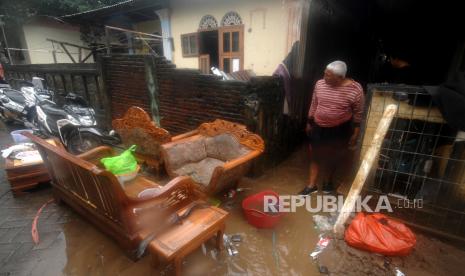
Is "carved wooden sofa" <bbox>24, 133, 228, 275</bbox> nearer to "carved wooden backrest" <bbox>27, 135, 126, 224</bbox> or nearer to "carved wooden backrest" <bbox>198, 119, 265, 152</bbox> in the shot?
"carved wooden backrest" <bbox>27, 135, 126, 224</bbox>

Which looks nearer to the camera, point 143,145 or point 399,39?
point 143,145

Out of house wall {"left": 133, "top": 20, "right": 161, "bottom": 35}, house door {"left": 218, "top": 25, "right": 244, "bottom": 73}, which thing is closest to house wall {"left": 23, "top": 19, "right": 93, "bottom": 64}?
house wall {"left": 133, "top": 20, "right": 161, "bottom": 35}

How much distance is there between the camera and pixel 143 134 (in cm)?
430

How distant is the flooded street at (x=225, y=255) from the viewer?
8.53ft

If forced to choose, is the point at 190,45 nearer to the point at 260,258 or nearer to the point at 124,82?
the point at 124,82

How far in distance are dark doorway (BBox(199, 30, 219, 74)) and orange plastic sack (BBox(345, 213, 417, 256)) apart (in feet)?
19.7

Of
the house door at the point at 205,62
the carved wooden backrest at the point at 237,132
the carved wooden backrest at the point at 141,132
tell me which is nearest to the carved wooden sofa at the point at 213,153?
the carved wooden backrest at the point at 237,132

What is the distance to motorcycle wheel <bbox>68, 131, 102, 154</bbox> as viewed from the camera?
5.23 m

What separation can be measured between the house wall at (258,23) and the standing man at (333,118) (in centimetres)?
228

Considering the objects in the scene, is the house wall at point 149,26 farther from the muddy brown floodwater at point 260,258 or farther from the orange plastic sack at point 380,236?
the orange plastic sack at point 380,236

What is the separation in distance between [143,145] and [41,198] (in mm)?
1746

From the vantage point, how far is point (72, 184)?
305 centimetres

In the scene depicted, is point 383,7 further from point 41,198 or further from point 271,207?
point 41,198

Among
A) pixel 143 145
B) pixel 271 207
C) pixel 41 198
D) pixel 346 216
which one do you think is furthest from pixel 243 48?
pixel 41 198
